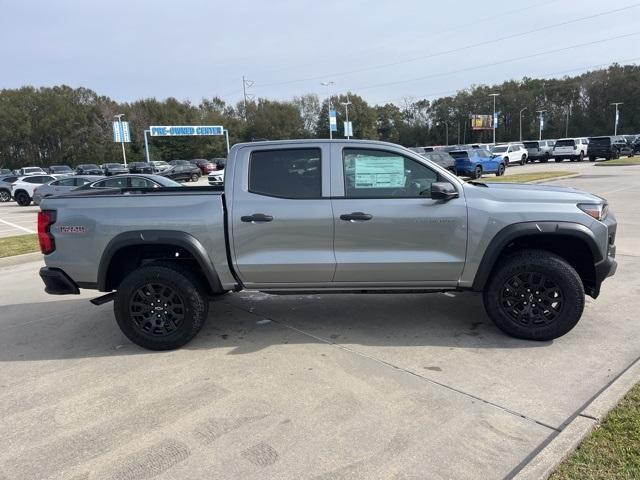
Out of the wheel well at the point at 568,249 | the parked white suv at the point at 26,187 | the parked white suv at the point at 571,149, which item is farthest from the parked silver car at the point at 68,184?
the parked white suv at the point at 571,149

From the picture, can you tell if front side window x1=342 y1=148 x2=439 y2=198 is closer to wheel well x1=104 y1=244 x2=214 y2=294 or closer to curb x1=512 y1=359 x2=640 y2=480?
wheel well x1=104 y1=244 x2=214 y2=294

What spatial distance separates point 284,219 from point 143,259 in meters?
1.48

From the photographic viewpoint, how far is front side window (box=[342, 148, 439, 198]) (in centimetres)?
445

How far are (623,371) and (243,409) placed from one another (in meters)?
2.85

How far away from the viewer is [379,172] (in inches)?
178

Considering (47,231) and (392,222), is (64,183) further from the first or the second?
(392,222)

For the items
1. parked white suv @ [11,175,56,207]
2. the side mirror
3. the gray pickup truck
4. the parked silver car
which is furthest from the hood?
parked white suv @ [11,175,56,207]

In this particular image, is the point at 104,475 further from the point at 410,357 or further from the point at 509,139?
the point at 509,139

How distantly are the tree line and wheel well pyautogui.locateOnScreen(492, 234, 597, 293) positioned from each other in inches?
3616

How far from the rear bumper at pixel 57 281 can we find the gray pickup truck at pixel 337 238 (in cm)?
1

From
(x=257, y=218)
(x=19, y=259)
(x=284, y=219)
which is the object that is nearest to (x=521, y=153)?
(x=19, y=259)

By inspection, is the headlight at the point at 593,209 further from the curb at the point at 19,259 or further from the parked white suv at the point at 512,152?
the parked white suv at the point at 512,152

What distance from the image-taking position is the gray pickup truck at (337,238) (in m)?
4.35

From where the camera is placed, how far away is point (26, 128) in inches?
3438
